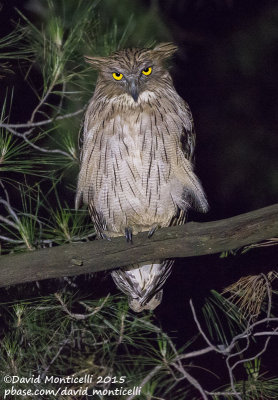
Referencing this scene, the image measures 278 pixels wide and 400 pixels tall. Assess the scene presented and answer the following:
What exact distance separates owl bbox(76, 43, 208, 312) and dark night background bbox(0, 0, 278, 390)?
4.61 ft

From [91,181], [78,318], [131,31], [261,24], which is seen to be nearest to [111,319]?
[78,318]

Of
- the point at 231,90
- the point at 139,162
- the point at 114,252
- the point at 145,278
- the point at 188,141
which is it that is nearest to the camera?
the point at 114,252

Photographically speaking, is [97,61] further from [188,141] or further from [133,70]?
[188,141]

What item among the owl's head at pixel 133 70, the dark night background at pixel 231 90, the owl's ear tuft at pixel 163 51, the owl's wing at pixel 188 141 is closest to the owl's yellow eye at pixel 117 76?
the owl's head at pixel 133 70

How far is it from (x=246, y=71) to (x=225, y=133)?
41 centimetres

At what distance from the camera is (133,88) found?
2344 mm

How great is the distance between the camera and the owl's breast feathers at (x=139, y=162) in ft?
7.57

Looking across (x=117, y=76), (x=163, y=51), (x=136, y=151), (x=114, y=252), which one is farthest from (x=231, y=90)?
(x=114, y=252)

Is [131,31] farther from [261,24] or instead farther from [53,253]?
[261,24]

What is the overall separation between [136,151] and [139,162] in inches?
1.5

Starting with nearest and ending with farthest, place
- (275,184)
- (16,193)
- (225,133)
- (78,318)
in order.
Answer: (78,318) → (16,193) → (275,184) → (225,133)

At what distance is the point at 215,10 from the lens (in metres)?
4.37

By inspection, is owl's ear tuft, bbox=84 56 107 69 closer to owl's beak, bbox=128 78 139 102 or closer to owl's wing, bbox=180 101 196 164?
owl's beak, bbox=128 78 139 102

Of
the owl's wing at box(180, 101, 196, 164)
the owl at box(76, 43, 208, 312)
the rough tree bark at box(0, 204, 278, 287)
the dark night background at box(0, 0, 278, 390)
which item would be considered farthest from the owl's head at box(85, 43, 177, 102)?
the dark night background at box(0, 0, 278, 390)
